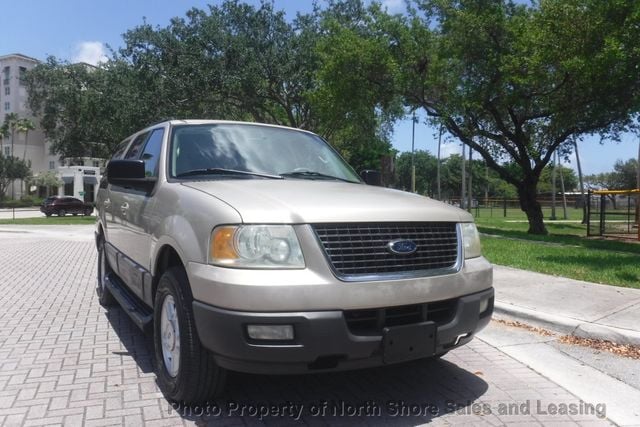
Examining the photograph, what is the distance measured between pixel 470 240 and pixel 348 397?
140 cm

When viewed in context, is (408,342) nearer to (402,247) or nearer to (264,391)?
(402,247)

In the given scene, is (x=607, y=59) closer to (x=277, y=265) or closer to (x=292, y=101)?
(x=277, y=265)

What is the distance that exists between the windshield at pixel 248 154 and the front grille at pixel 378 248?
1222 millimetres

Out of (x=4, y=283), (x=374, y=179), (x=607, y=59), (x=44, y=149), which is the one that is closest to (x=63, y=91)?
(x=4, y=283)

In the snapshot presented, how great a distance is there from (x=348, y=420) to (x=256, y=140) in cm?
240

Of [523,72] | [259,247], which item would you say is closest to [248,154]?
[259,247]

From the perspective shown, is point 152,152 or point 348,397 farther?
point 152,152

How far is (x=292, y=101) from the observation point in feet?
82.9

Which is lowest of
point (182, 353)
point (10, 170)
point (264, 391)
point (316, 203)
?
point (264, 391)

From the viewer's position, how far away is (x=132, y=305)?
186 inches

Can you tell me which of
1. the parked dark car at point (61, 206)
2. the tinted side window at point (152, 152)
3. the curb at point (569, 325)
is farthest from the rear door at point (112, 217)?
the parked dark car at point (61, 206)

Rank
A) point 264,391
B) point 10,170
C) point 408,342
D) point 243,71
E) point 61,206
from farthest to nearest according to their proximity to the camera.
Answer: point 10,170 < point 61,206 < point 243,71 < point 264,391 < point 408,342

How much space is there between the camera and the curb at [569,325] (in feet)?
16.9

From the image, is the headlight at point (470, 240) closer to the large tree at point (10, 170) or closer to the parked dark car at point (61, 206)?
the parked dark car at point (61, 206)
